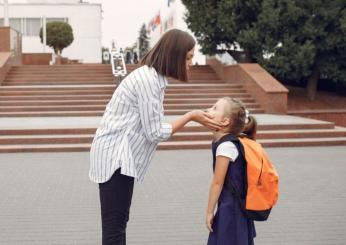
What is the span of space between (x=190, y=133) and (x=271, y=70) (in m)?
8.34

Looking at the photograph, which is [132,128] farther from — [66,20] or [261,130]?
[66,20]

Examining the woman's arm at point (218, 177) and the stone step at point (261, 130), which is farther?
the stone step at point (261, 130)

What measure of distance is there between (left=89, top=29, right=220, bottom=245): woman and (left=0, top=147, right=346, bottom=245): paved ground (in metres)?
1.88

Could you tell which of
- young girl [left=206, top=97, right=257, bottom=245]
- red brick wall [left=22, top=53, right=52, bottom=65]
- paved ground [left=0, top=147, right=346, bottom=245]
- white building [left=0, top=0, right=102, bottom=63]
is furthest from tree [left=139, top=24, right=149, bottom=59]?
young girl [left=206, top=97, right=257, bottom=245]

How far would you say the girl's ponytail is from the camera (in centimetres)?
353

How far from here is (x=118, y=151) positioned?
3.48m

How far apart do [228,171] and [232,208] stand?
219 millimetres

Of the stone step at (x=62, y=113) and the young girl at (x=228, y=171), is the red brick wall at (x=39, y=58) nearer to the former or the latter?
the stone step at (x=62, y=113)

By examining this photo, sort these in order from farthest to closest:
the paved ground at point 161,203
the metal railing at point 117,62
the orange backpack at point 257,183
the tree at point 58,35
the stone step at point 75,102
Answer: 1. the tree at point 58,35
2. the metal railing at point 117,62
3. the stone step at point 75,102
4. the paved ground at point 161,203
5. the orange backpack at point 257,183

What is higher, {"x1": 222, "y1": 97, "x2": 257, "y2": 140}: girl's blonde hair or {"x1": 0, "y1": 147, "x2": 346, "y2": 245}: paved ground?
{"x1": 222, "y1": 97, "x2": 257, "y2": 140}: girl's blonde hair

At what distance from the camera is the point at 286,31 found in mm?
20344

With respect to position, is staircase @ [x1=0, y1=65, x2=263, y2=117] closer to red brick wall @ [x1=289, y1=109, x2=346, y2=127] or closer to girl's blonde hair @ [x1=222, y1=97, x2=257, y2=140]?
red brick wall @ [x1=289, y1=109, x2=346, y2=127]

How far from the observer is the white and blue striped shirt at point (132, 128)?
11.1ft

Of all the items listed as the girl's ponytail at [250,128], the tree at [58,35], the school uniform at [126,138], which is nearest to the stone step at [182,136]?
the school uniform at [126,138]
